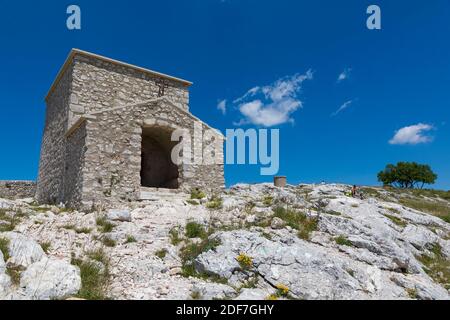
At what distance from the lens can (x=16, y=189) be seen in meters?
22.1

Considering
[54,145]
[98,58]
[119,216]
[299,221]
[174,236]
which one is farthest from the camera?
[54,145]

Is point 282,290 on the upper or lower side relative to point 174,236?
lower

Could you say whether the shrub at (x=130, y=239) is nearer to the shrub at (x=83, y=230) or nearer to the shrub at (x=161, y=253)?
the shrub at (x=161, y=253)

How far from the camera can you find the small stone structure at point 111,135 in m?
12.5

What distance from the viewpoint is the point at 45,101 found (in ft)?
64.4

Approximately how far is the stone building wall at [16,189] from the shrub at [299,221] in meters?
18.2

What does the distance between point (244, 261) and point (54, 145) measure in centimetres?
1310

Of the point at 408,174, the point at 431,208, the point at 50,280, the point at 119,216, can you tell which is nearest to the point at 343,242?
the point at 119,216

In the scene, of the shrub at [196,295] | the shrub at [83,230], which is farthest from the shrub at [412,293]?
the shrub at [83,230]

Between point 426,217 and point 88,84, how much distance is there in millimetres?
16439

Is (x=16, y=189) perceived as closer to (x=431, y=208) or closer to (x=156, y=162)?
(x=156, y=162)

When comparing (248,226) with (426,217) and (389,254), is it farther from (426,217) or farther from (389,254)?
(426,217)
